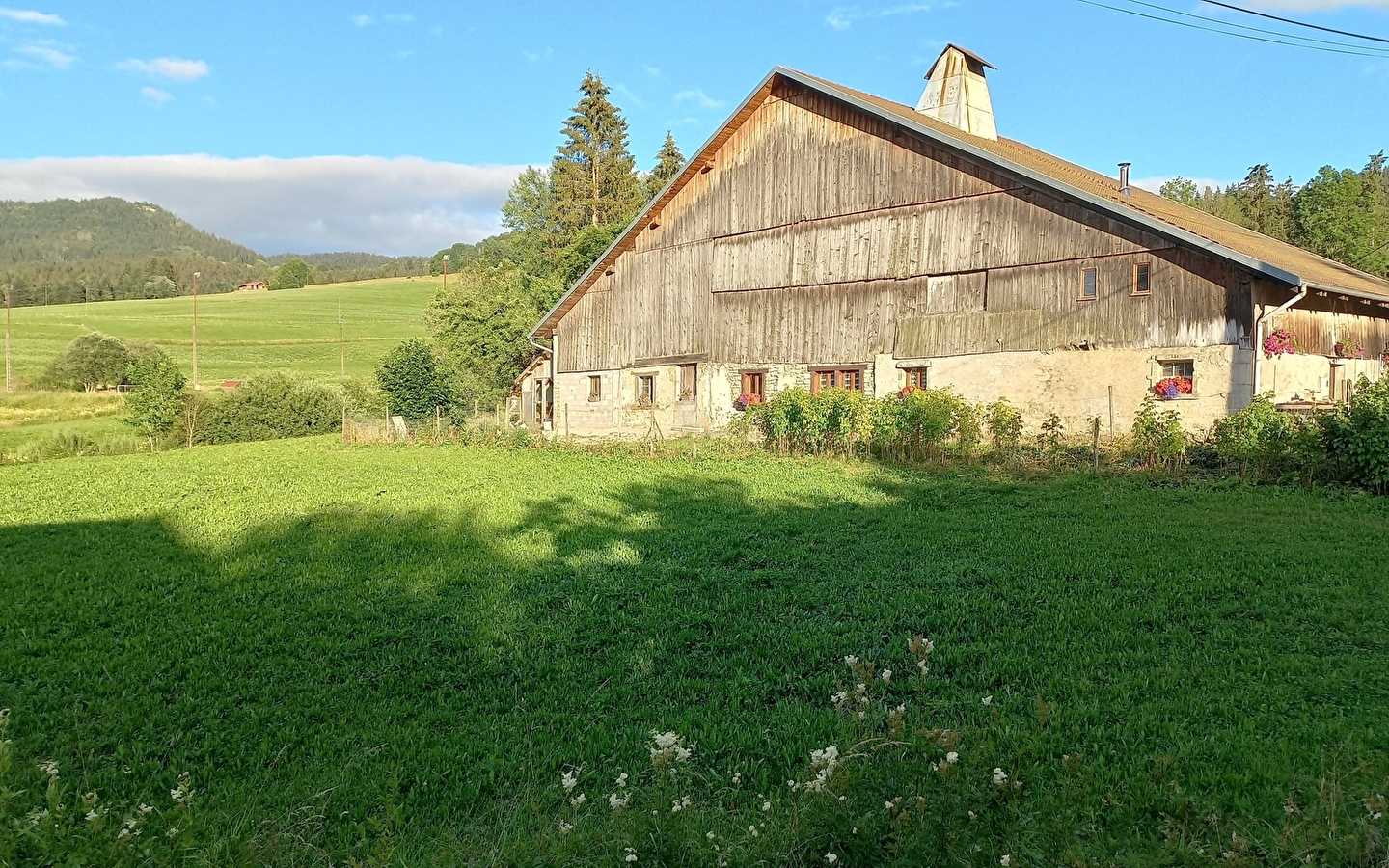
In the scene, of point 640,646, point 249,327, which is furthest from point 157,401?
point 249,327

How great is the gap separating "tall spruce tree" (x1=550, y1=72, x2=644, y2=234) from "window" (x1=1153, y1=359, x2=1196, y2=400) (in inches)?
1310

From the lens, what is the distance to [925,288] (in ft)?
64.8

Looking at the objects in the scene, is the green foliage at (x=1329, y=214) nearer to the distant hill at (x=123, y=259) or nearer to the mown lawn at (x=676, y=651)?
the mown lawn at (x=676, y=651)

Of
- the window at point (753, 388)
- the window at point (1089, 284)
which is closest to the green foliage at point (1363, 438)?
the window at point (1089, 284)

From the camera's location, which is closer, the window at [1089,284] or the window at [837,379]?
the window at [1089,284]

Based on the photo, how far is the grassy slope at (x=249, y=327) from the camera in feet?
189

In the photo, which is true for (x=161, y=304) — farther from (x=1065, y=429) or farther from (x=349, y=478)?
(x=1065, y=429)

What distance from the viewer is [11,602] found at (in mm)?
7566

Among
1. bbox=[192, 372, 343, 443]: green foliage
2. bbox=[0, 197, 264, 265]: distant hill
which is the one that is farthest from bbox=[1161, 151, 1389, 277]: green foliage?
bbox=[0, 197, 264, 265]: distant hill

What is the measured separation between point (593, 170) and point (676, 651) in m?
42.6

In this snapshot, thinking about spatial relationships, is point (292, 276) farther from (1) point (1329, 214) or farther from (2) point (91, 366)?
(1) point (1329, 214)

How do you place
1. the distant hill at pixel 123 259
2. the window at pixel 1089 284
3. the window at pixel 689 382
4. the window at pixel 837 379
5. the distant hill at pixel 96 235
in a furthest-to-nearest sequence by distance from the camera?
the distant hill at pixel 96 235
the distant hill at pixel 123 259
the window at pixel 689 382
the window at pixel 837 379
the window at pixel 1089 284

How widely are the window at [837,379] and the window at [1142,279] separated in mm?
6514

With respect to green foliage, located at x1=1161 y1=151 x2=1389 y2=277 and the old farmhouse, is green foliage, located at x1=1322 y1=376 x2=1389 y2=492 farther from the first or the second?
green foliage, located at x1=1161 y1=151 x2=1389 y2=277
